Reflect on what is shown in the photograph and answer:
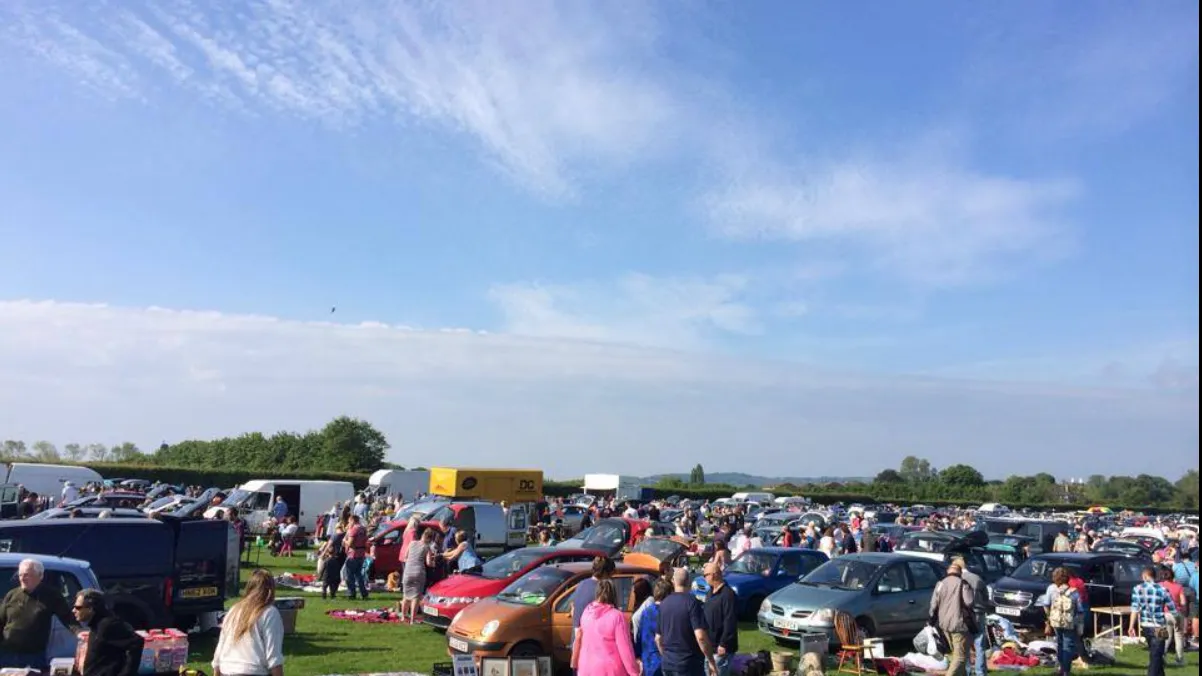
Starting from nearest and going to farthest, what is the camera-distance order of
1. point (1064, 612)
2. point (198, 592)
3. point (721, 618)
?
point (721, 618), point (198, 592), point (1064, 612)

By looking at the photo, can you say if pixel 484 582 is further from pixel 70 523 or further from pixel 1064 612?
pixel 1064 612

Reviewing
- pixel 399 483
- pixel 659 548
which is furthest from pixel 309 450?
pixel 659 548

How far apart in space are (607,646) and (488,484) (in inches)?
1086

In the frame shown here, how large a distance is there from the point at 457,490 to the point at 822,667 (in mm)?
23708

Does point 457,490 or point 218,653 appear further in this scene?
point 457,490

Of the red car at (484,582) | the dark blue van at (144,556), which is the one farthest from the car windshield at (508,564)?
the dark blue van at (144,556)

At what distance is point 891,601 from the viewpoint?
13.2m

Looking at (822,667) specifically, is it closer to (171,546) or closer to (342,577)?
(171,546)

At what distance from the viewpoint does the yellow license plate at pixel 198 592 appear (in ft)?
36.8

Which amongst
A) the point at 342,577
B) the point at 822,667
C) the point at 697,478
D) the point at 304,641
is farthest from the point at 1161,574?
the point at 697,478

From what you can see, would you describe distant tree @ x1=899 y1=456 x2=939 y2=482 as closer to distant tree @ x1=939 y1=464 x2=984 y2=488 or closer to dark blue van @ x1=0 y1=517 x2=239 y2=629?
distant tree @ x1=939 y1=464 x2=984 y2=488

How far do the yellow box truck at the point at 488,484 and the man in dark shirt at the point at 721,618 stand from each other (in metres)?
25.5

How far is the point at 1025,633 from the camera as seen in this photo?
14.6m

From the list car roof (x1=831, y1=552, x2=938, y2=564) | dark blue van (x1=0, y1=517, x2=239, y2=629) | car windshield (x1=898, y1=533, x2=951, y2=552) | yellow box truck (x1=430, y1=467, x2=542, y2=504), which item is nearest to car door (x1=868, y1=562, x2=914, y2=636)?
car roof (x1=831, y1=552, x2=938, y2=564)
